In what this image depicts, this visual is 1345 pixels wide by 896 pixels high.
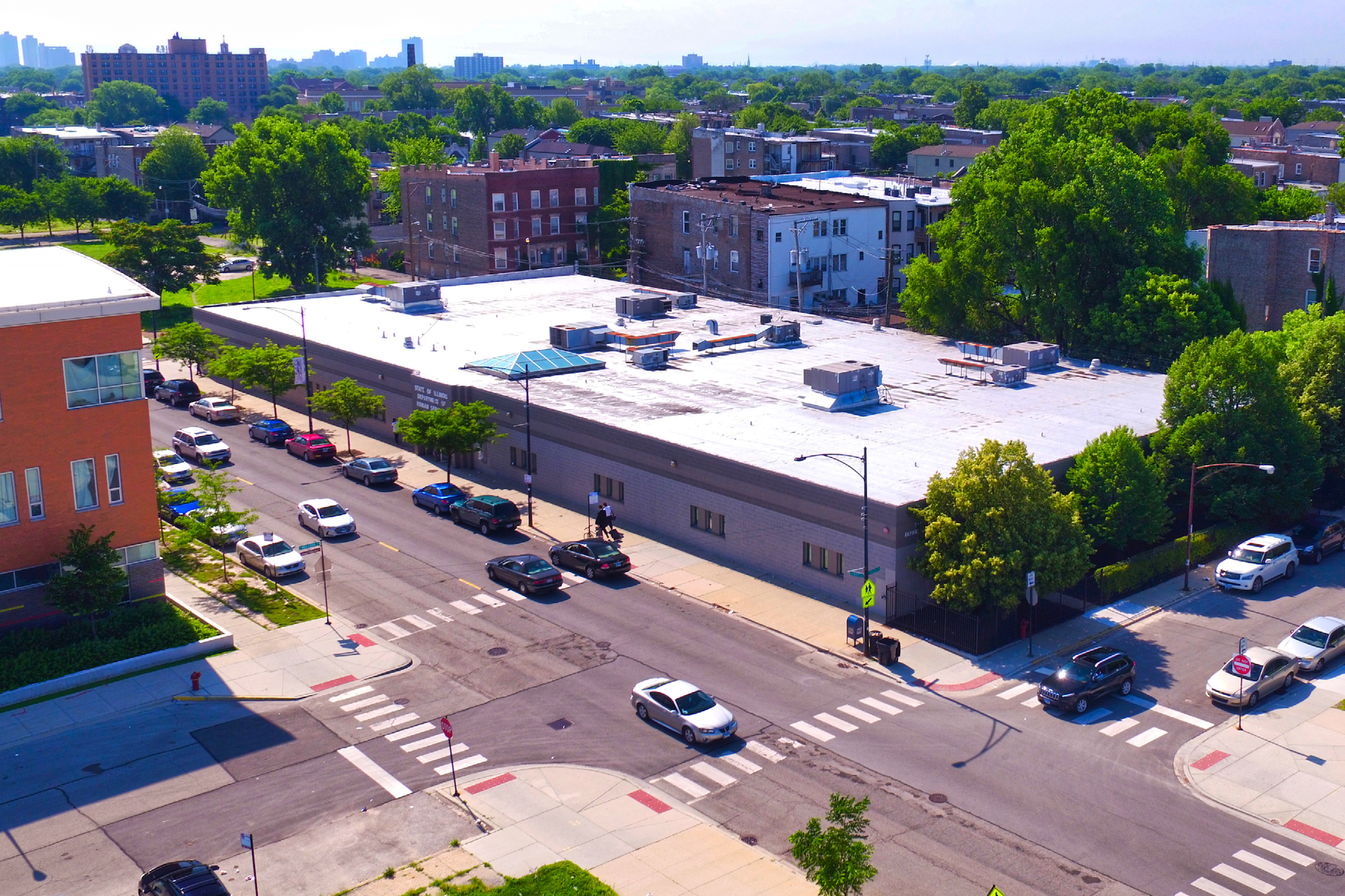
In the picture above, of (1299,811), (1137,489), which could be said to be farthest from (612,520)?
(1299,811)

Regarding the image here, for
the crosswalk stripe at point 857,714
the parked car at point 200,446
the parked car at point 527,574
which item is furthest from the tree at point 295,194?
the crosswalk stripe at point 857,714

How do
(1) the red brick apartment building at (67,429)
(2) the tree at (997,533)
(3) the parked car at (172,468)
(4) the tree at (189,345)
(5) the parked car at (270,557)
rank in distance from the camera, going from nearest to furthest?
(1) the red brick apartment building at (67,429) < (2) the tree at (997,533) < (5) the parked car at (270,557) < (3) the parked car at (172,468) < (4) the tree at (189,345)

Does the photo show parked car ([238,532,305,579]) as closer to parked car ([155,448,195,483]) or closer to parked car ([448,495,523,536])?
parked car ([448,495,523,536])

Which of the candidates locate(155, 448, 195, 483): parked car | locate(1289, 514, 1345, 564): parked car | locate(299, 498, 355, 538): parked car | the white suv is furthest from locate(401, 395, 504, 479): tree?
locate(1289, 514, 1345, 564): parked car

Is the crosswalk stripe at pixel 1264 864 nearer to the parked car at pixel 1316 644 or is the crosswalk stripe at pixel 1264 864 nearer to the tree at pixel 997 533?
the parked car at pixel 1316 644

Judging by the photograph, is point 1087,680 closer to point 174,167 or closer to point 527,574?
point 527,574

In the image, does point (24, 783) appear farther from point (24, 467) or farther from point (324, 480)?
point (324, 480)
